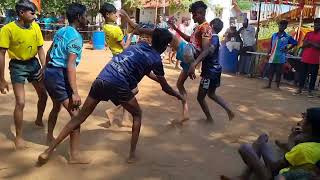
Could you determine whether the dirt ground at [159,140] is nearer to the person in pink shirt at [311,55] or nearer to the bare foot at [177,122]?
the bare foot at [177,122]

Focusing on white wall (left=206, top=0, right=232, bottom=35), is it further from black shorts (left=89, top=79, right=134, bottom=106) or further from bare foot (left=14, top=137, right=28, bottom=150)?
black shorts (left=89, top=79, right=134, bottom=106)

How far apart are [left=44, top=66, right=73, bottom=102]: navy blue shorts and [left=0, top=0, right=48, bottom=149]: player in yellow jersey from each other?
0.41 m

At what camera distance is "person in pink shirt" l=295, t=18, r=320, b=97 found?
934cm

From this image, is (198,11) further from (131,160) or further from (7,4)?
(7,4)

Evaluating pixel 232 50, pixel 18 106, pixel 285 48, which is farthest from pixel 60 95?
pixel 232 50

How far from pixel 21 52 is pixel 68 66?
32.7 inches

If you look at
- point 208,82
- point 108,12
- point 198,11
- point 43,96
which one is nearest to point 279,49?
point 208,82

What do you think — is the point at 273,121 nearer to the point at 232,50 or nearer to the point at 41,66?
the point at 41,66

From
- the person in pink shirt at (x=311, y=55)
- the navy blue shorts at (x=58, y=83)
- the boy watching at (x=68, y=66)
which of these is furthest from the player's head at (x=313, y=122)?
the person in pink shirt at (x=311, y=55)

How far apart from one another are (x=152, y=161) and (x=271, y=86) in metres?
6.68

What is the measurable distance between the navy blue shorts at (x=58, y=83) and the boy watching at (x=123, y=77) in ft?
1.08

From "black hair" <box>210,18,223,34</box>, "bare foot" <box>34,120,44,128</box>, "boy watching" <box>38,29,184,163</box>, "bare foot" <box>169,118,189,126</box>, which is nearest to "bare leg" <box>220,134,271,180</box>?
"boy watching" <box>38,29,184,163</box>

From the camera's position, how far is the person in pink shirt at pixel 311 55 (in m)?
9.34

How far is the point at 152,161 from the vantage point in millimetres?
4848
